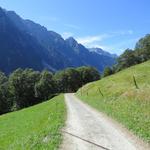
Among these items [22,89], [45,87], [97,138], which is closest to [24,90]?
[22,89]

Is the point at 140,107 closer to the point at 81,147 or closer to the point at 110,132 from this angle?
the point at 110,132

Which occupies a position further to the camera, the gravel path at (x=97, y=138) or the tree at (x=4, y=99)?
the tree at (x=4, y=99)

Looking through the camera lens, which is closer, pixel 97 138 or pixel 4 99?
pixel 97 138

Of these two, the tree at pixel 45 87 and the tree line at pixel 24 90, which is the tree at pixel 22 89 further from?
the tree at pixel 45 87

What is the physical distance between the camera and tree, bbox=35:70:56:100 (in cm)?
16854

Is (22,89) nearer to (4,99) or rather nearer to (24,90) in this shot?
(24,90)

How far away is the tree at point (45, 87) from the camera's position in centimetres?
16854

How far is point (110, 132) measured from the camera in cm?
2684

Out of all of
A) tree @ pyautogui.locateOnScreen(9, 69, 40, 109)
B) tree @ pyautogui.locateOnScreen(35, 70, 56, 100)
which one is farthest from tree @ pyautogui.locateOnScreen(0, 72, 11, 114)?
tree @ pyautogui.locateOnScreen(35, 70, 56, 100)

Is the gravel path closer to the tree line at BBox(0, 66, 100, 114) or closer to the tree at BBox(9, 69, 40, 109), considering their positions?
the tree line at BBox(0, 66, 100, 114)

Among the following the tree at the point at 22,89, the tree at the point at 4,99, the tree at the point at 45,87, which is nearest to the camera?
the tree at the point at 4,99

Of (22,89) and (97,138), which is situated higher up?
(22,89)

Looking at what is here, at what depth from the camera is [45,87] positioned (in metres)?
173

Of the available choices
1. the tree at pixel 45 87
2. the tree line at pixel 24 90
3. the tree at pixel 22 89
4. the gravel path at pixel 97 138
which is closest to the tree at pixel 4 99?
the tree line at pixel 24 90
